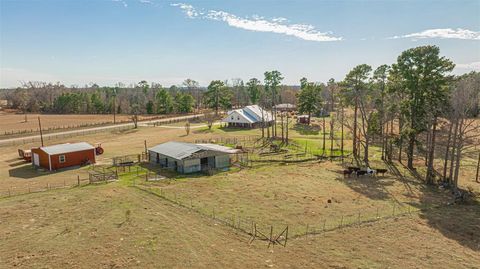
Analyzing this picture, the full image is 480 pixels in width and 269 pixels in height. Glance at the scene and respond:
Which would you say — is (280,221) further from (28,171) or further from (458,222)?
(28,171)

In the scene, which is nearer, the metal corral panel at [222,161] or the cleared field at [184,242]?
the cleared field at [184,242]

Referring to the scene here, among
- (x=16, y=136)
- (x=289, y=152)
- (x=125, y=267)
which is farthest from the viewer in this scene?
(x=16, y=136)

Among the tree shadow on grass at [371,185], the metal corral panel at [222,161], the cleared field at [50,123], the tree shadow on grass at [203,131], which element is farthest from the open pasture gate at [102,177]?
the cleared field at [50,123]

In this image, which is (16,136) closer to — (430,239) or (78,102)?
(78,102)

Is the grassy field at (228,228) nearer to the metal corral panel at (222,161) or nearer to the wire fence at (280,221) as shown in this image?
the wire fence at (280,221)

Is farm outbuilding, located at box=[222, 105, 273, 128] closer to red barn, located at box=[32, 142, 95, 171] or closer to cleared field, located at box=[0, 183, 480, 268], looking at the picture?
red barn, located at box=[32, 142, 95, 171]

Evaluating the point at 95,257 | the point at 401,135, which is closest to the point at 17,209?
the point at 95,257
